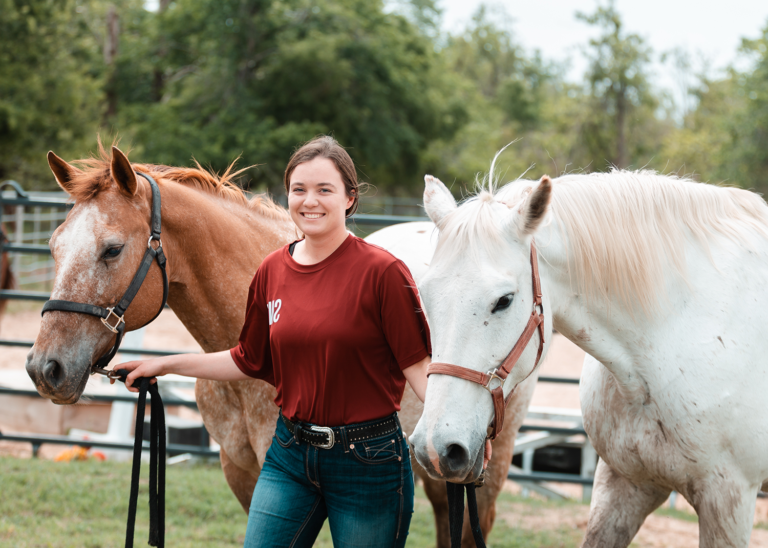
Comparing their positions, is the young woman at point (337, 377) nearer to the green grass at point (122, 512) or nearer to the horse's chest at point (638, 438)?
the horse's chest at point (638, 438)

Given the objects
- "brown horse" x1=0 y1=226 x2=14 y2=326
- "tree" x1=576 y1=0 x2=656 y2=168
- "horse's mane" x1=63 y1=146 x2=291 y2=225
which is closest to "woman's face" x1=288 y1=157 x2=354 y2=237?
"horse's mane" x1=63 y1=146 x2=291 y2=225

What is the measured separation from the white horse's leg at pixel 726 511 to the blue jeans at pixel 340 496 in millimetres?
893

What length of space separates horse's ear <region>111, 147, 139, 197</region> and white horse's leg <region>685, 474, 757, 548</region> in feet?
6.48

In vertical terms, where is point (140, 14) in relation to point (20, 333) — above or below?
above

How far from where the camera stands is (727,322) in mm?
1902

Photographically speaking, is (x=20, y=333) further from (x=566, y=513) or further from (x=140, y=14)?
(x=140, y=14)

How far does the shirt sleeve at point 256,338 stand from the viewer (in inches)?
77.8

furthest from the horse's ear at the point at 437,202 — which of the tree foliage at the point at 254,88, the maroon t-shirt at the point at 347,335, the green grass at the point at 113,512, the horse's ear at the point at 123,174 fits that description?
the tree foliage at the point at 254,88

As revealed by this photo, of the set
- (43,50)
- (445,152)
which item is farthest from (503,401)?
(445,152)

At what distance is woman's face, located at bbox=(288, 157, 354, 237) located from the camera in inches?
70.5

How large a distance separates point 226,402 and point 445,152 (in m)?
21.8

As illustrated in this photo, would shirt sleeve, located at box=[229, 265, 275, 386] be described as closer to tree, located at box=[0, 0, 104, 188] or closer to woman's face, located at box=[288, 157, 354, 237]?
woman's face, located at box=[288, 157, 354, 237]

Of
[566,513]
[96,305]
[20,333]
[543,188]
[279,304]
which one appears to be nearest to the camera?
[543,188]

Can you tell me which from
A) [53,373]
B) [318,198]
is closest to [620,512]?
[318,198]
